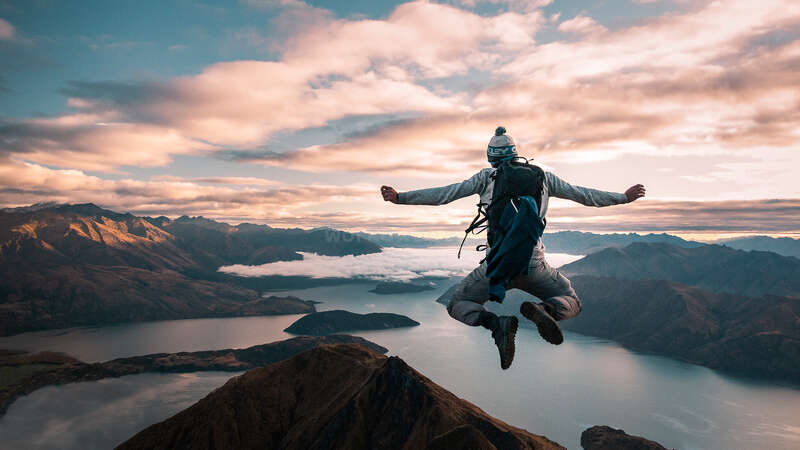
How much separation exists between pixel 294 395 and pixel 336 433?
25.6 meters

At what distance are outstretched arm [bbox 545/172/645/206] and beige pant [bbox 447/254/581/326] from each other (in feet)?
4.42

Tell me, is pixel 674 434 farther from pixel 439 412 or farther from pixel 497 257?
pixel 497 257

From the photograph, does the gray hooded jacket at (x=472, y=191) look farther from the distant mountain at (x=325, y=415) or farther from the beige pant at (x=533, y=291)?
the distant mountain at (x=325, y=415)

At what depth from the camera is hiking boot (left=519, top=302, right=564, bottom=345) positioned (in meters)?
6.52

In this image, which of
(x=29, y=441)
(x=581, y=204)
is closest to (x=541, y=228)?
(x=581, y=204)

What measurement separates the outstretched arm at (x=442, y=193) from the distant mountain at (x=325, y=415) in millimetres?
120822

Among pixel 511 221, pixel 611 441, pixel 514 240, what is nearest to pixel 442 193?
pixel 511 221

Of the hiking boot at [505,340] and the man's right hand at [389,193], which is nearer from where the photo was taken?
the hiking boot at [505,340]

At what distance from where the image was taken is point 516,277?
7.16 m

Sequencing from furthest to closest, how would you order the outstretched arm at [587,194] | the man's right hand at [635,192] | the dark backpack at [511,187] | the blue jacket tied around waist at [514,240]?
the man's right hand at [635,192]
the outstretched arm at [587,194]
the dark backpack at [511,187]
the blue jacket tied around waist at [514,240]

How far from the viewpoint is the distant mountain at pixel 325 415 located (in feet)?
409

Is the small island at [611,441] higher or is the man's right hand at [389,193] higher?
the man's right hand at [389,193]

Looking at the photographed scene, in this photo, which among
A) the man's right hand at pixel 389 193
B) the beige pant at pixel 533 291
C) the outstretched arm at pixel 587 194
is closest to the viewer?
the beige pant at pixel 533 291

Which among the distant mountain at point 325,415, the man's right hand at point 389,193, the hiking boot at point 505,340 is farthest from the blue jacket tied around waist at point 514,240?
the distant mountain at point 325,415
